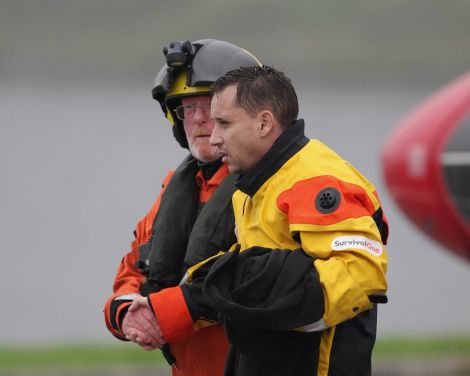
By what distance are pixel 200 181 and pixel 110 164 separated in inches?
375

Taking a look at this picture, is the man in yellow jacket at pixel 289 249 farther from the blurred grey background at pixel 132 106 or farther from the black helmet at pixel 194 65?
the blurred grey background at pixel 132 106

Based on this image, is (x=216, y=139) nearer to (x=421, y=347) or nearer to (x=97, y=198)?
(x=421, y=347)

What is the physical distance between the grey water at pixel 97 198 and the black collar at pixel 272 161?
488 cm

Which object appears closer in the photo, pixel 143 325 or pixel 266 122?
pixel 266 122

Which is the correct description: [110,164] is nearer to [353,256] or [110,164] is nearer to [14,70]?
[14,70]

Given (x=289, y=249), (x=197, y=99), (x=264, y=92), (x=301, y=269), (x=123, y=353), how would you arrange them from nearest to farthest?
1. (x=301, y=269)
2. (x=289, y=249)
3. (x=264, y=92)
4. (x=197, y=99)
5. (x=123, y=353)

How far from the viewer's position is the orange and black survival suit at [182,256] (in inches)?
133

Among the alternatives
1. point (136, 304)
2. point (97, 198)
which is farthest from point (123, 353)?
point (97, 198)

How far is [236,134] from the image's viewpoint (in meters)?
3.16

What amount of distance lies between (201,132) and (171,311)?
589 mm

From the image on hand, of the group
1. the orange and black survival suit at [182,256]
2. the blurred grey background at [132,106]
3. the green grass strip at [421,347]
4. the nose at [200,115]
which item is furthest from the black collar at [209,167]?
the blurred grey background at [132,106]

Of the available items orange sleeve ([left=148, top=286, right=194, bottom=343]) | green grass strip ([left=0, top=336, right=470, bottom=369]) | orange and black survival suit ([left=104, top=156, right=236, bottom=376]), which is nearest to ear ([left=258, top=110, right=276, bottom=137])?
orange and black survival suit ([left=104, top=156, right=236, bottom=376])

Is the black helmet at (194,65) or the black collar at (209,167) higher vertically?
the black helmet at (194,65)

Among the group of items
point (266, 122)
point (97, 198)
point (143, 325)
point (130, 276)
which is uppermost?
point (266, 122)
